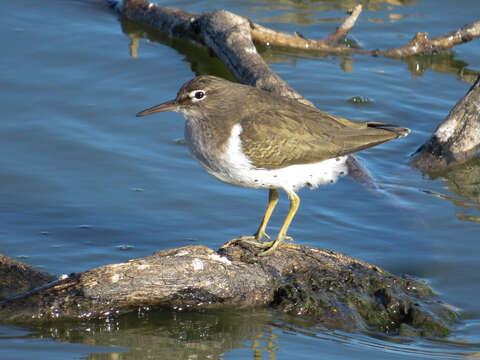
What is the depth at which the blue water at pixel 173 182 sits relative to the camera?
5.96 m

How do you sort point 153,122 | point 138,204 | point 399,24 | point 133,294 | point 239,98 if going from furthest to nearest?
point 399,24 → point 153,122 → point 138,204 → point 239,98 → point 133,294

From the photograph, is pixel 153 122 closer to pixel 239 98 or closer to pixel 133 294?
pixel 239 98

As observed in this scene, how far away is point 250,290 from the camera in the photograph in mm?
6098

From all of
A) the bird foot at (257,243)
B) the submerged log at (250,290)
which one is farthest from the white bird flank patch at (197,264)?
the bird foot at (257,243)

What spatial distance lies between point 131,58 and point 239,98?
16.9 feet

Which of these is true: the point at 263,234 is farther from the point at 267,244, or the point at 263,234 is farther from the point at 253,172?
the point at 253,172

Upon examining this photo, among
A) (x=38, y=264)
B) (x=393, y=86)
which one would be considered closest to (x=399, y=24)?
(x=393, y=86)

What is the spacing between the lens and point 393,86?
11.0 metres

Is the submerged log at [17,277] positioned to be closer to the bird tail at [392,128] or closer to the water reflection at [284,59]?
the bird tail at [392,128]

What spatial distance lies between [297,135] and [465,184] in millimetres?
3148

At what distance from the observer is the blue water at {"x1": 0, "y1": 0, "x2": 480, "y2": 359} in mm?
5957

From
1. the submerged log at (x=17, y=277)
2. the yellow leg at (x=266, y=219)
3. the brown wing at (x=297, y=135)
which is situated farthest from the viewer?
the yellow leg at (x=266, y=219)

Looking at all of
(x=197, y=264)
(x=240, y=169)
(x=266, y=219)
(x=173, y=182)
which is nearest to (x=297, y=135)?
(x=240, y=169)

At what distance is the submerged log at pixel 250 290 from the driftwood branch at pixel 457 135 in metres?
2.77
